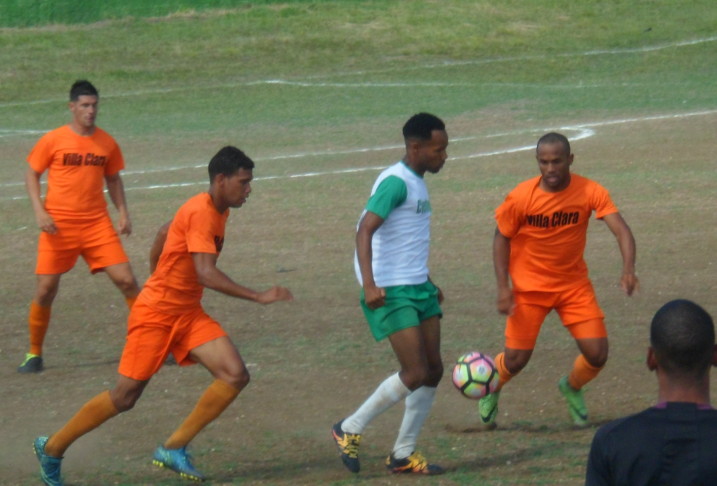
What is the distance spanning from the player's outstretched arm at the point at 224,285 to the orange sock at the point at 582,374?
6.97 ft

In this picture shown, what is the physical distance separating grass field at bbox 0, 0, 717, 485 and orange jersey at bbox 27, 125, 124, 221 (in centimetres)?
116

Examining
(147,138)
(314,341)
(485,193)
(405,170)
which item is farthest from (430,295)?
(147,138)

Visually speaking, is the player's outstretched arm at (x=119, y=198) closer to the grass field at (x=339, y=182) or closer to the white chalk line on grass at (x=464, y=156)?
the grass field at (x=339, y=182)

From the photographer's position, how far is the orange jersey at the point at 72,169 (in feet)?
31.2

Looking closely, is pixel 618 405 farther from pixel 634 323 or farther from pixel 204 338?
pixel 204 338

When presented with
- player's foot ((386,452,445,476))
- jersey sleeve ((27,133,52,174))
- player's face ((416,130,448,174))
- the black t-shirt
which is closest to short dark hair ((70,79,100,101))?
jersey sleeve ((27,133,52,174))

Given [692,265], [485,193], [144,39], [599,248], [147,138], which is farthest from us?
[144,39]

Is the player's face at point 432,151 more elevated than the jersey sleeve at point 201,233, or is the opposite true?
the player's face at point 432,151

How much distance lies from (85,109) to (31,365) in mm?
1962

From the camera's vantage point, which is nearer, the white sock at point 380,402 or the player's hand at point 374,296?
the player's hand at point 374,296

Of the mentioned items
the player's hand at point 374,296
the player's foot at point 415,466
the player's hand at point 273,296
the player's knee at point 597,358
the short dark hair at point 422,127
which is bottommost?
the player's foot at point 415,466

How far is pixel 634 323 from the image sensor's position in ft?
32.9

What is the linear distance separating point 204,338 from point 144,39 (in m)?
28.5

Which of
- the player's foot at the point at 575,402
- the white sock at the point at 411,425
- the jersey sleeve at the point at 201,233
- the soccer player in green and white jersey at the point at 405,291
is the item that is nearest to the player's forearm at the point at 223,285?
the jersey sleeve at the point at 201,233
